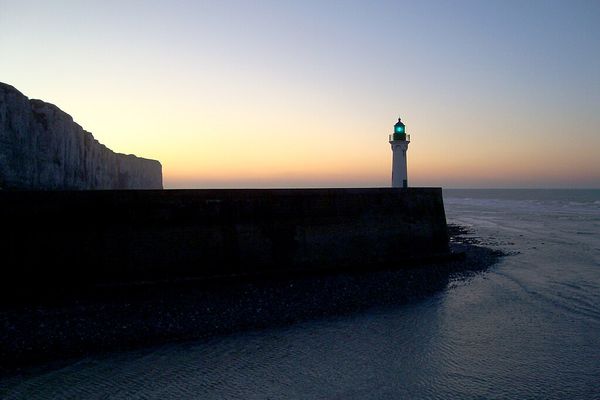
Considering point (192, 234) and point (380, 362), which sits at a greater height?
point (192, 234)

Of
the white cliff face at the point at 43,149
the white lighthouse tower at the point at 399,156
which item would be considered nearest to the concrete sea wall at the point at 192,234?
the white cliff face at the point at 43,149

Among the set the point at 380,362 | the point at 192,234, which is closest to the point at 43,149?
the point at 192,234

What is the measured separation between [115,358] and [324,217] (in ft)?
19.8

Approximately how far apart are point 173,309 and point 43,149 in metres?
13.7

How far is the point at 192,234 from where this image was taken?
8609 mm

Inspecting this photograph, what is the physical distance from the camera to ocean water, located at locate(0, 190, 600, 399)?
5.39 metres

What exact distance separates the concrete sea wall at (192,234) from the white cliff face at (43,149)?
25.3ft

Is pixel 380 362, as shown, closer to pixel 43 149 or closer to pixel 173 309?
pixel 173 309

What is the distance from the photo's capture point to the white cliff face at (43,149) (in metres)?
13.9

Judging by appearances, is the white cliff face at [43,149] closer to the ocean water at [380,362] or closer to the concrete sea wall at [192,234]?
the concrete sea wall at [192,234]

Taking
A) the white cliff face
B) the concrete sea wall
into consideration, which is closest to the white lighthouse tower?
the concrete sea wall

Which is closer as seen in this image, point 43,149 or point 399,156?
point 43,149

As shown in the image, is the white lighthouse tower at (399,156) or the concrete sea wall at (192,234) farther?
the white lighthouse tower at (399,156)

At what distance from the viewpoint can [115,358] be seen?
608 cm
